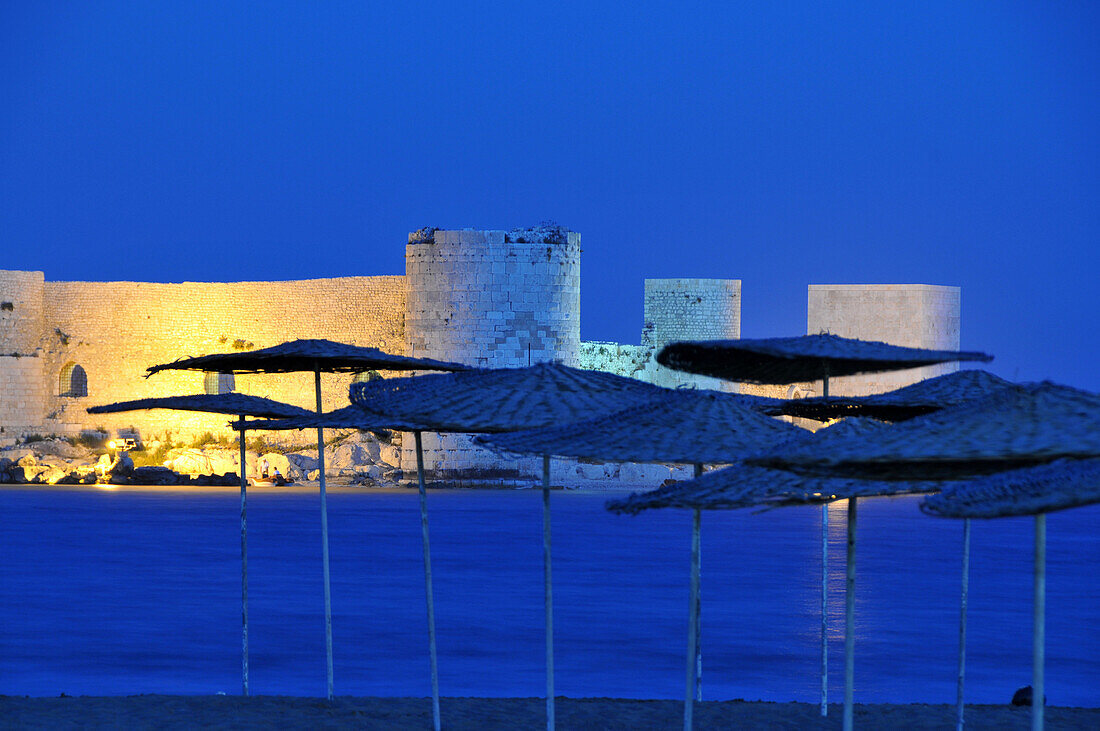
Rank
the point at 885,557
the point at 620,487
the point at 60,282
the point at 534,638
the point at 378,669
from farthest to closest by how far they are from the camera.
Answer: the point at 60,282
the point at 620,487
the point at 885,557
the point at 534,638
the point at 378,669

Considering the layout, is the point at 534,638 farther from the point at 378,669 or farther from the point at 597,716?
the point at 597,716

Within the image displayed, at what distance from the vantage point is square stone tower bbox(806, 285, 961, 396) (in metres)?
36.0

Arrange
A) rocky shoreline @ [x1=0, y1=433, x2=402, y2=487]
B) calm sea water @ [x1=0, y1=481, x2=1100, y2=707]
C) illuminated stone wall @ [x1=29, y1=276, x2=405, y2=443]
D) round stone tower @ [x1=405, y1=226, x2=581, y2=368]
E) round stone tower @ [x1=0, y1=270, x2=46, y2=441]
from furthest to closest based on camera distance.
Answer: round stone tower @ [x1=0, y1=270, x2=46, y2=441] < illuminated stone wall @ [x1=29, y1=276, x2=405, y2=443] < rocky shoreline @ [x1=0, y1=433, x2=402, y2=487] < round stone tower @ [x1=405, y1=226, x2=581, y2=368] < calm sea water @ [x1=0, y1=481, x2=1100, y2=707]

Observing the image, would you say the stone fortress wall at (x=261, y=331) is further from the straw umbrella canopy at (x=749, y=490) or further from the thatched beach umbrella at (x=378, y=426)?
the straw umbrella canopy at (x=749, y=490)

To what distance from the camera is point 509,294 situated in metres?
26.2

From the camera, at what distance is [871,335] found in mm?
36219

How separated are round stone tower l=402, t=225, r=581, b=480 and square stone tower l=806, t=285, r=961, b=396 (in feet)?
36.4

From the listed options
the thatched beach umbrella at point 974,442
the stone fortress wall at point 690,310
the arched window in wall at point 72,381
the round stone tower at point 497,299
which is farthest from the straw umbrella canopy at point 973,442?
the arched window in wall at point 72,381

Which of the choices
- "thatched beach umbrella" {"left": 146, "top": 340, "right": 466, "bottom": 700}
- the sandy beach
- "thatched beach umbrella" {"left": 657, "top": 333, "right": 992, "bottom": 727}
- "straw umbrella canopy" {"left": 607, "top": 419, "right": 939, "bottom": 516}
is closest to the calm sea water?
the sandy beach

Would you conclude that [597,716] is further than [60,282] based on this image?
No

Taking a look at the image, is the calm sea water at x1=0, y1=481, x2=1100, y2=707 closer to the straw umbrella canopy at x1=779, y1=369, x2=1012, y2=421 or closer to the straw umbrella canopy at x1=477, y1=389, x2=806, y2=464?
the straw umbrella canopy at x1=779, y1=369, x2=1012, y2=421

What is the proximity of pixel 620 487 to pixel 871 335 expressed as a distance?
9.97 metres

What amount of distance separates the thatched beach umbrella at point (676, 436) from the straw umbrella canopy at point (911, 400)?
53.6 inches

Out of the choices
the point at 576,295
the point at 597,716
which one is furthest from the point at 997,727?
the point at 576,295
